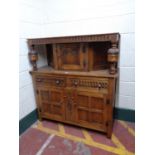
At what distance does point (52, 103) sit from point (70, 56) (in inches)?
26.3

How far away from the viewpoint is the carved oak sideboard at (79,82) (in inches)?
64.1

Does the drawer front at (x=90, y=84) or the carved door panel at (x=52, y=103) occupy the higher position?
the drawer front at (x=90, y=84)

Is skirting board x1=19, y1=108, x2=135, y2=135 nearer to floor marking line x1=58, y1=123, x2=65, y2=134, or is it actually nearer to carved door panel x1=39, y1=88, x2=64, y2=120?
carved door panel x1=39, y1=88, x2=64, y2=120

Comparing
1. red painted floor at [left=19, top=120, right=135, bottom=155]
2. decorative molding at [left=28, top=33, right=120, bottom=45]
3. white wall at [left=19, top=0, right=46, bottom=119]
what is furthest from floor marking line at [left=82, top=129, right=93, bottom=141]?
decorative molding at [left=28, top=33, right=120, bottom=45]

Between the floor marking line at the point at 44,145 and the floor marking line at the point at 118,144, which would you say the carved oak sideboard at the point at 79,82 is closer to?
the floor marking line at the point at 118,144

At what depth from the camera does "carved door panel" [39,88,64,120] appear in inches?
75.1

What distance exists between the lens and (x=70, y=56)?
6.08 feet

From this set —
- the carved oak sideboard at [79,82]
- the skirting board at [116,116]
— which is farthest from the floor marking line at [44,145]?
the skirting board at [116,116]

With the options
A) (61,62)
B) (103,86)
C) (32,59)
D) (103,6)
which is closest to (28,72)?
(32,59)

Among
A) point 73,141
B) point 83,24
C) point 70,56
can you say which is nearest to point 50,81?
point 70,56

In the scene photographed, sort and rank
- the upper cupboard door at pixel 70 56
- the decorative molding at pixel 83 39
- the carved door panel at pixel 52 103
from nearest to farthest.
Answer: the decorative molding at pixel 83 39 → the upper cupboard door at pixel 70 56 → the carved door panel at pixel 52 103

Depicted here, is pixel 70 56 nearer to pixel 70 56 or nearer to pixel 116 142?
pixel 70 56

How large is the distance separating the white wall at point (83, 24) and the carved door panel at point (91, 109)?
50 cm
